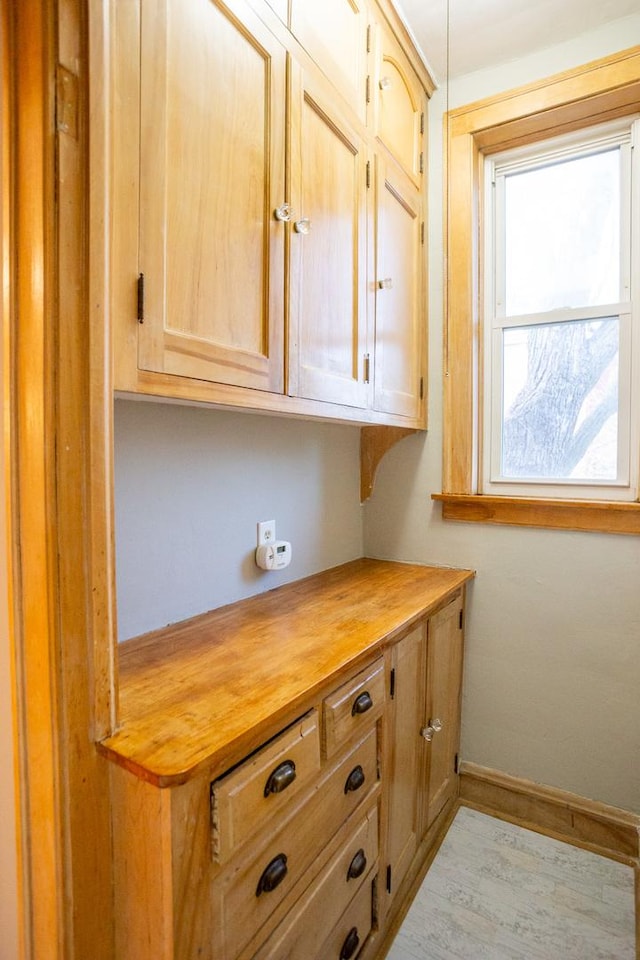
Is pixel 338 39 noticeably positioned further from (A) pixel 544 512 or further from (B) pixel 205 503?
(A) pixel 544 512

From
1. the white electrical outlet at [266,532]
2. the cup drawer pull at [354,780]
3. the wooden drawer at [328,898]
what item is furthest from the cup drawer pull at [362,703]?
the white electrical outlet at [266,532]

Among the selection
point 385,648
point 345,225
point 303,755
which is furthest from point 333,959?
point 345,225

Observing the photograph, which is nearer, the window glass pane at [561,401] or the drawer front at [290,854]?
the drawer front at [290,854]

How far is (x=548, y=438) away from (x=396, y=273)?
791 millimetres

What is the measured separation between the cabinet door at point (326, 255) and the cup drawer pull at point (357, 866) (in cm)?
103

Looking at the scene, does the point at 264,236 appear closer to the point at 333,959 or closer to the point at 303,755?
the point at 303,755

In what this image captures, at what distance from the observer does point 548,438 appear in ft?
5.90

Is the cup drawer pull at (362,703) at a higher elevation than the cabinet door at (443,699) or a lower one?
higher

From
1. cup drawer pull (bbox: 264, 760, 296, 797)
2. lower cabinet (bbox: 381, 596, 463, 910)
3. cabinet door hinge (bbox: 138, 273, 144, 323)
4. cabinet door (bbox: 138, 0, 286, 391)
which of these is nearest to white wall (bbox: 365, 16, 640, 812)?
lower cabinet (bbox: 381, 596, 463, 910)

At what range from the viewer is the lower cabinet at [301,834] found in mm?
688

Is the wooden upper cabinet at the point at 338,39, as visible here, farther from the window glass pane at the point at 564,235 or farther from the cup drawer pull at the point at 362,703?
the cup drawer pull at the point at 362,703

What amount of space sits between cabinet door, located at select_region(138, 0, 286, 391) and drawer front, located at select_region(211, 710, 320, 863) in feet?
2.11

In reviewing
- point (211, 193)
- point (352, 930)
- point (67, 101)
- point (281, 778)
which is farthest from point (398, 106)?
point (352, 930)

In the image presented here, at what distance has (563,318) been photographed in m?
1.76
